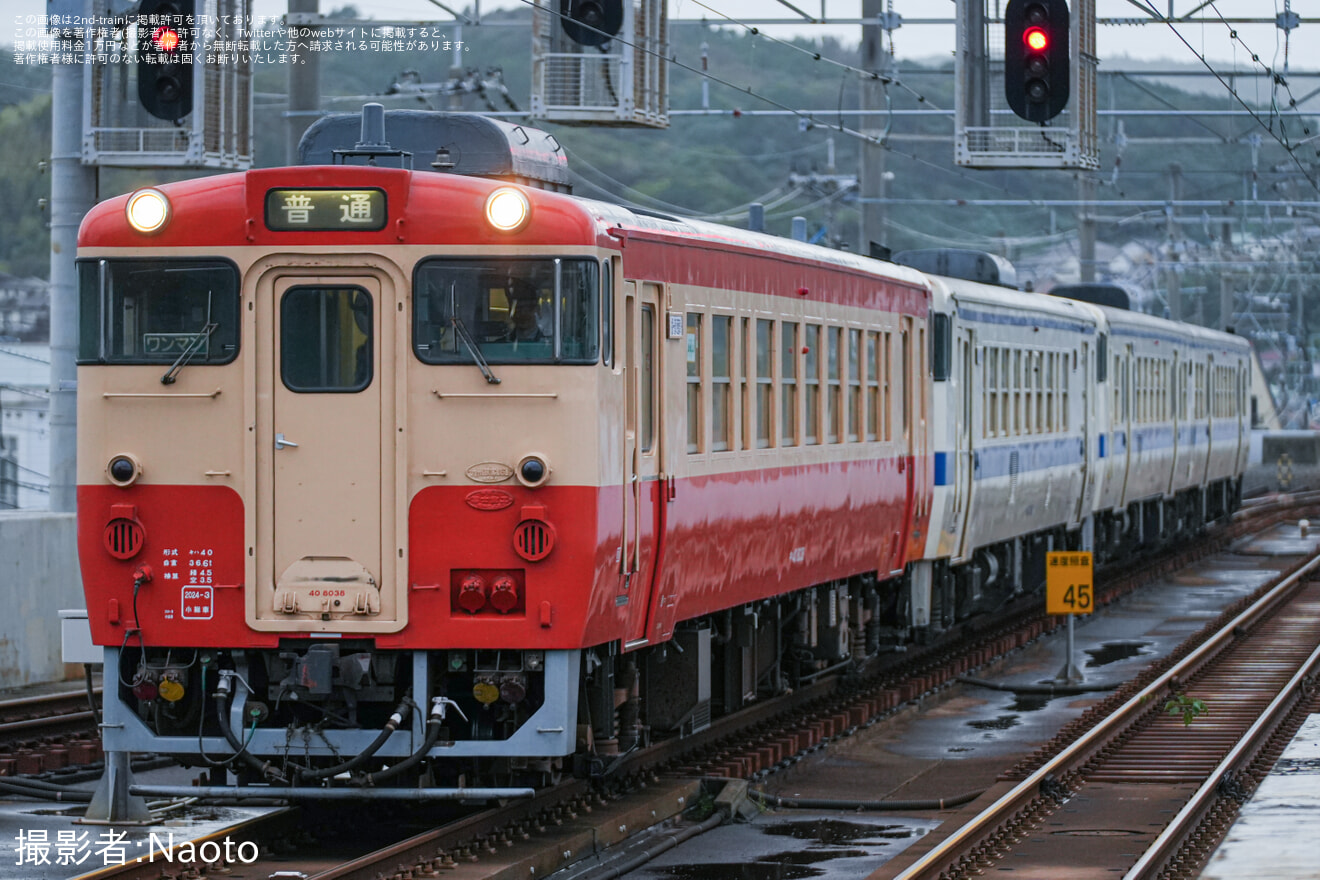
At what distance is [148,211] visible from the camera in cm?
976

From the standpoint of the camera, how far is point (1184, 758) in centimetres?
1299

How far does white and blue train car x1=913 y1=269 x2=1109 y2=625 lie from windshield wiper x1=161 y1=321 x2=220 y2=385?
8.10 metres

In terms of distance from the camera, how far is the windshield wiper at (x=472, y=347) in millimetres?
9492

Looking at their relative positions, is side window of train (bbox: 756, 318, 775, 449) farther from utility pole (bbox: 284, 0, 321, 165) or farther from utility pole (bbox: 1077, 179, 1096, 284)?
utility pole (bbox: 1077, 179, 1096, 284)

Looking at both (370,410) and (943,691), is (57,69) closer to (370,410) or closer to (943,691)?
(370,410)

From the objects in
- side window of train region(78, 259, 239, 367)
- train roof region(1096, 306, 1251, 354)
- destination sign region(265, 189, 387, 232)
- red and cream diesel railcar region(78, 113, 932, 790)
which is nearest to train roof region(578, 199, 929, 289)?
red and cream diesel railcar region(78, 113, 932, 790)

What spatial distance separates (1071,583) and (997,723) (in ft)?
4.70

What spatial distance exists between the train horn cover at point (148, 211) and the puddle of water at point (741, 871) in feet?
11.9

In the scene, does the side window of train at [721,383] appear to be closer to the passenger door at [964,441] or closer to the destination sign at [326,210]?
the destination sign at [326,210]

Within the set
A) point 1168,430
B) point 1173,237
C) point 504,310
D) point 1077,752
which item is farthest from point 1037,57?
point 1173,237

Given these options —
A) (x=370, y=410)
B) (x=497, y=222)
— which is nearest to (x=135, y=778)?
(x=370, y=410)

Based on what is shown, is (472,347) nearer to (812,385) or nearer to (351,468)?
(351,468)

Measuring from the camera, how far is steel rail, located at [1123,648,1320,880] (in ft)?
31.1

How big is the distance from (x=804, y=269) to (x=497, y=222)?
12.7ft
